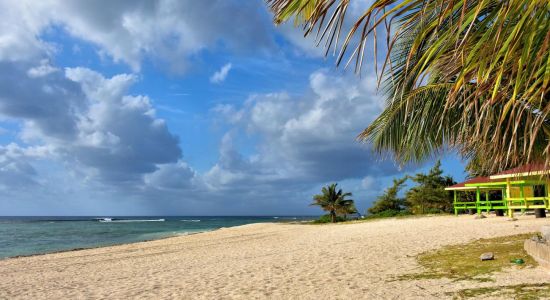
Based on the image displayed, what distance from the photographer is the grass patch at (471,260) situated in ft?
22.7

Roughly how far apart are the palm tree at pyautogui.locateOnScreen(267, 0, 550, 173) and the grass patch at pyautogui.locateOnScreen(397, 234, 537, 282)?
5.87ft

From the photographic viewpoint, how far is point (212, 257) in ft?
41.2

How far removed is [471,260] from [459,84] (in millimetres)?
6159

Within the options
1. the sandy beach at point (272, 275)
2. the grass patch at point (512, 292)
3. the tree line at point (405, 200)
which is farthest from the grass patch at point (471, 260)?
the tree line at point (405, 200)

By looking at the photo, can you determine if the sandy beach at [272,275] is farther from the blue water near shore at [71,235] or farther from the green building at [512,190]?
the blue water near shore at [71,235]

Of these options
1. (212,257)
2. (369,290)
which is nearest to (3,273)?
(212,257)

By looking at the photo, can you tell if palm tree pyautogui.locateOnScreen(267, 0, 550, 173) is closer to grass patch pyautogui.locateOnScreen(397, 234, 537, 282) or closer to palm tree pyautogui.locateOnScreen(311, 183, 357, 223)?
grass patch pyautogui.locateOnScreen(397, 234, 537, 282)

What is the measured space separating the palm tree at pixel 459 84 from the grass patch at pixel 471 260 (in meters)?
1.79

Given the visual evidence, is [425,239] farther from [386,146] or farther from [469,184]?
[469,184]

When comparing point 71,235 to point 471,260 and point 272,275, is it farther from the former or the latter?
point 471,260

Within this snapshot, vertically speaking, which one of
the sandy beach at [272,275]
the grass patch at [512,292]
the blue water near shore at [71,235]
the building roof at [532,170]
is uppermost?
the building roof at [532,170]

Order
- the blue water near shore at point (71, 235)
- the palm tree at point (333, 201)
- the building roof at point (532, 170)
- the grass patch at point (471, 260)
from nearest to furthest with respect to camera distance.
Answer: the building roof at point (532, 170)
the grass patch at point (471, 260)
the blue water near shore at point (71, 235)
the palm tree at point (333, 201)

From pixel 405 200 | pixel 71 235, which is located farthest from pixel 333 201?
pixel 71 235

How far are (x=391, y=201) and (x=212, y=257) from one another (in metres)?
25.2
